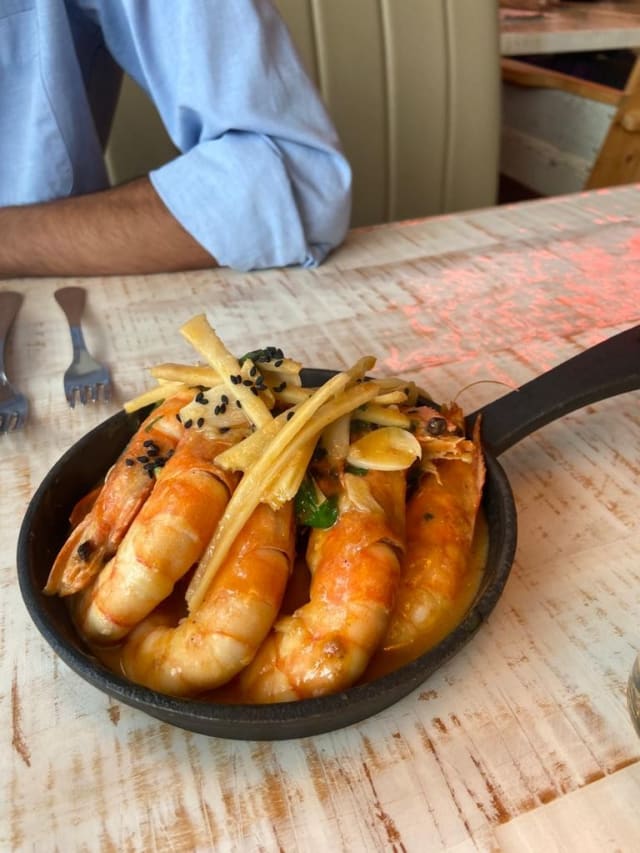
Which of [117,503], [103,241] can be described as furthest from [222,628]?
[103,241]

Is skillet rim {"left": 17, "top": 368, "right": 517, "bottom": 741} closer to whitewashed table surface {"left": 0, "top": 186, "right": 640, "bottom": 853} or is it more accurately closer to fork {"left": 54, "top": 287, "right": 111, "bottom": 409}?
whitewashed table surface {"left": 0, "top": 186, "right": 640, "bottom": 853}

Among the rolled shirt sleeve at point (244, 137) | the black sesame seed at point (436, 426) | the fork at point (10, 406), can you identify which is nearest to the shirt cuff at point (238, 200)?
the rolled shirt sleeve at point (244, 137)

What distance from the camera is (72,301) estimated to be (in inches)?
42.4

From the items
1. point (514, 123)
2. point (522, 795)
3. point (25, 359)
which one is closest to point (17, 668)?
point (522, 795)

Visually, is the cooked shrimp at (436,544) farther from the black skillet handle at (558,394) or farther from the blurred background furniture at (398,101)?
the blurred background furniture at (398,101)

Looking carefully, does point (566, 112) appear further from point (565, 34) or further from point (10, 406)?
point (10, 406)

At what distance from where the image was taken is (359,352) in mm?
955

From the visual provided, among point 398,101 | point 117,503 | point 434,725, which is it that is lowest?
point 434,725

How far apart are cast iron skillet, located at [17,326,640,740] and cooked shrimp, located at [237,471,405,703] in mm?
26

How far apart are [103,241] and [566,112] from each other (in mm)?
2052

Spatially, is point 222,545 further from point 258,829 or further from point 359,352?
point 359,352

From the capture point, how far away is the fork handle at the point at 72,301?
3.36 ft

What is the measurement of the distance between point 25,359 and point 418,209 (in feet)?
4.39

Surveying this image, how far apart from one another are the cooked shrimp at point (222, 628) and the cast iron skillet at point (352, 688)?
32mm
